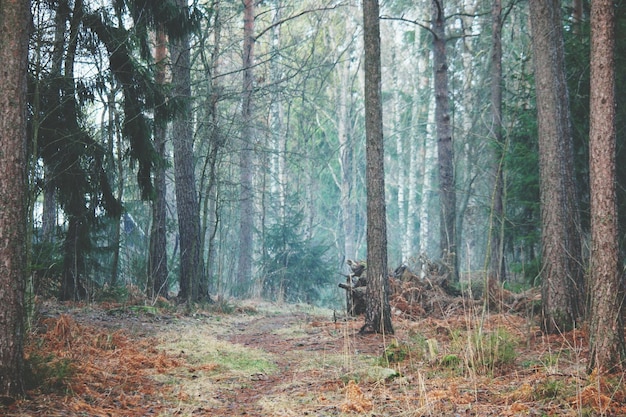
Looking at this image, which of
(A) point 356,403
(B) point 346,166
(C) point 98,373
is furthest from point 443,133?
(B) point 346,166

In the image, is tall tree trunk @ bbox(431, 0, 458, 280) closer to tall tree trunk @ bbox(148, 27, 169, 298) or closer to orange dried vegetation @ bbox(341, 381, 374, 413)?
tall tree trunk @ bbox(148, 27, 169, 298)

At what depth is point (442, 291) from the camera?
11805mm

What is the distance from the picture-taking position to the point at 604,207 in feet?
16.2

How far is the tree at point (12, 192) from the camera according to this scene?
13.9ft

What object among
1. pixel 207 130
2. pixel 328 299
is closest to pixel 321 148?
pixel 328 299

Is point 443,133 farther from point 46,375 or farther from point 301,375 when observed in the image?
point 46,375

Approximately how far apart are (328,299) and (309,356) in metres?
16.7

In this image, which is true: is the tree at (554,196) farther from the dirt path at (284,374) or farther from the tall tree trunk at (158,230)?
the tall tree trunk at (158,230)

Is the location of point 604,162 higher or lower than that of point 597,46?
lower

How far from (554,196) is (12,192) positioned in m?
6.42

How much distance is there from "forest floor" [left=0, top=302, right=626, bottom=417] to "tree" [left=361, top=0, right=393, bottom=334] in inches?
17.4

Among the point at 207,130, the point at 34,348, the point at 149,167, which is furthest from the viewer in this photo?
the point at 207,130

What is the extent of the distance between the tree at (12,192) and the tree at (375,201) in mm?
5023

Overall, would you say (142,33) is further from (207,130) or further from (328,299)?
(328,299)
